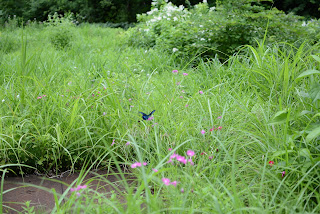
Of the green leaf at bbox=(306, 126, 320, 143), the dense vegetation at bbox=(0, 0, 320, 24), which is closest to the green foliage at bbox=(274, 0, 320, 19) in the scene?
the dense vegetation at bbox=(0, 0, 320, 24)

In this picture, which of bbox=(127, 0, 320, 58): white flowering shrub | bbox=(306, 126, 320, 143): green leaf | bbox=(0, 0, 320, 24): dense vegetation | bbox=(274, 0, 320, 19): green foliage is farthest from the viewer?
bbox=(0, 0, 320, 24): dense vegetation

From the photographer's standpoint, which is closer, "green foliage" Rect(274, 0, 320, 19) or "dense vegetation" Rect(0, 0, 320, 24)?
"green foliage" Rect(274, 0, 320, 19)

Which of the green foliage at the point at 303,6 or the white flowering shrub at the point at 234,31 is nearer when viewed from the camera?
the white flowering shrub at the point at 234,31

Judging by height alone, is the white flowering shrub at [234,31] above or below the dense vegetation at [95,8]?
above

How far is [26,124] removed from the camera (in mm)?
1978

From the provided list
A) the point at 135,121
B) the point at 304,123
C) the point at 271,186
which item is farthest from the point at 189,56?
the point at 271,186

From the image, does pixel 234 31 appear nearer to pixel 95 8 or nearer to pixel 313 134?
pixel 313 134

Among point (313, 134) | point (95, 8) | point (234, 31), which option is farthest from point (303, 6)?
point (313, 134)

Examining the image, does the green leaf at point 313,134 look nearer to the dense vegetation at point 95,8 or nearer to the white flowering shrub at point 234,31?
the white flowering shrub at point 234,31

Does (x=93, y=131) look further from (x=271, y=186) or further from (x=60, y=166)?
(x=271, y=186)

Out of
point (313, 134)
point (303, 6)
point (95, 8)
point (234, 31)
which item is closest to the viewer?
point (313, 134)

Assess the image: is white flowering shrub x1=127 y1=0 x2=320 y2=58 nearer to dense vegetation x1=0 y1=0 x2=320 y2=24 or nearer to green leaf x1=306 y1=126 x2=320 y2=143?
green leaf x1=306 y1=126 x2=320 y2=143

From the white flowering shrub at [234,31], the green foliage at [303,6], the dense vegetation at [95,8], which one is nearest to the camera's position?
the white flowering shrub at [234,31]

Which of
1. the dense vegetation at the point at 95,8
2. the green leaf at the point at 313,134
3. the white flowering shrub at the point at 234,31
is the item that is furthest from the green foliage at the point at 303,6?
the green leaf at the point at 313,134
